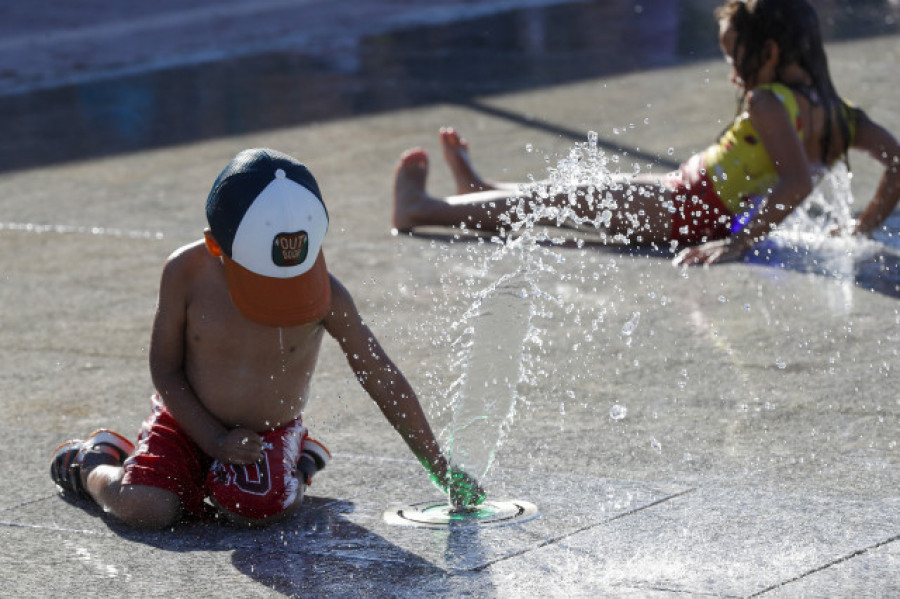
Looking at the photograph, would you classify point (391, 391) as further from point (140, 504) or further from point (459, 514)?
point (140, 504)

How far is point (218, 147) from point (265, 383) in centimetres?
439

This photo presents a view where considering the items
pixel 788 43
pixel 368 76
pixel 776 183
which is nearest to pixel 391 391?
pixel 776 183

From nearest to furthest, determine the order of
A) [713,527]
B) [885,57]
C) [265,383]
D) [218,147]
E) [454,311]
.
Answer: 1. [713,527]
2. [265,383]
3. [454,311]
4. [218,147]
5. [885,57]

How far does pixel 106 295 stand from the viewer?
511cm

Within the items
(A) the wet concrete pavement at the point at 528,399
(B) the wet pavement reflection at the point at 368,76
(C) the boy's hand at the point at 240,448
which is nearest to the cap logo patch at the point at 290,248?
(C) the boy's hand at the point at 240,448

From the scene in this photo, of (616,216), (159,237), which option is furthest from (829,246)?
(159,237)

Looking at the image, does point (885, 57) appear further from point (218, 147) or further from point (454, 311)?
point (454, 311)

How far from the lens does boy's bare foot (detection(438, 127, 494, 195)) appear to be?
6145 millimetres

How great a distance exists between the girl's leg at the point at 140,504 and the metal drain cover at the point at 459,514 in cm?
46

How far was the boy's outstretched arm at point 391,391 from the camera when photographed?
323 centimetres

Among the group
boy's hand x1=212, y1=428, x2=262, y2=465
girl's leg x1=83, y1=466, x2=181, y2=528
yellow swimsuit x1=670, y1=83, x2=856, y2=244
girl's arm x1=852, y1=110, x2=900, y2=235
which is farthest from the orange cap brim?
girl's arm x1=852, y1=110, x2=900, y2=235

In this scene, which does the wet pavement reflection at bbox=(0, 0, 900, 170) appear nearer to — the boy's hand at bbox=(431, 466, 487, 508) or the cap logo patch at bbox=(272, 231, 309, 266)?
the boy's hand at bbox=(431, 466, 487, 508)

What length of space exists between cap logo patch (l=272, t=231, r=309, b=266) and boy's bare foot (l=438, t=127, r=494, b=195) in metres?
3.13

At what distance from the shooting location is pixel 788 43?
5.36 metres
